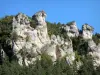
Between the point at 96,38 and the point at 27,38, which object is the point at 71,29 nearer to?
the point at 96,38

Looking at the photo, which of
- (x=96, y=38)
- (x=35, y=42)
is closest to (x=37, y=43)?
(x=35, y=42)

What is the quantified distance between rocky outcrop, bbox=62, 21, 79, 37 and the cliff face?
6.73 feet

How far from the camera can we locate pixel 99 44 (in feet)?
286

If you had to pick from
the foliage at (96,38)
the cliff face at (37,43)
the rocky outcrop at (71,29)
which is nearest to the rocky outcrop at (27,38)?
the cliff face at (37,43)

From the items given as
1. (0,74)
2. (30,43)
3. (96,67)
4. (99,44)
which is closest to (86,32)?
(99,44)

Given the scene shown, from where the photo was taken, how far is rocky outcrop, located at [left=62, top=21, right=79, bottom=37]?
295ft

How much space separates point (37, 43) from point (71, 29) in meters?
12.0

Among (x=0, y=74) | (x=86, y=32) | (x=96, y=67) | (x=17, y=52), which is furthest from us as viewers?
(x=86, y=32)

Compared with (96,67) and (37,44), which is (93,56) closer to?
(96,67)

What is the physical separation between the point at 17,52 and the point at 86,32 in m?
18.8

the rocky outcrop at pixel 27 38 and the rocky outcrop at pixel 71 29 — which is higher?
the rocky outcrop at pixel 71 29

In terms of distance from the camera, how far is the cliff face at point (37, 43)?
77.8 meters

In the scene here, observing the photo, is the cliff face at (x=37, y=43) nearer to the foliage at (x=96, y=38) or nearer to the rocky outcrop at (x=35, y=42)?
the rocky outcrop at (x=35, y=42)

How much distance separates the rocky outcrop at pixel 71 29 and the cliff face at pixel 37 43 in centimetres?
205
